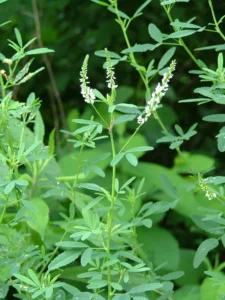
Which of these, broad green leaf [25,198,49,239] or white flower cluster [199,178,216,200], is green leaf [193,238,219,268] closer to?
white flower cluster [199,178,216,200]

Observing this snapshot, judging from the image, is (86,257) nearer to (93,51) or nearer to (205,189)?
(205,189)

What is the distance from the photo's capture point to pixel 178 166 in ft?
9.04

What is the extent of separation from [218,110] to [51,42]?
0.83 metres

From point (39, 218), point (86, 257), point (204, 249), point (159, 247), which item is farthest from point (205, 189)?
point (159, 247)

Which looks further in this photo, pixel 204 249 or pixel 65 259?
pixel 204 249

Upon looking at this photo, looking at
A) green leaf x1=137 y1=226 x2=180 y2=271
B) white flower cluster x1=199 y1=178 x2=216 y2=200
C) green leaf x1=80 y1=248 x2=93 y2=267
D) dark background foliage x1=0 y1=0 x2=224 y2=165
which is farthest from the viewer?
dark background foliage x1=0 y1=0 x2=224 y2=165

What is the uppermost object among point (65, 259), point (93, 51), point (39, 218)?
point (65, 259)

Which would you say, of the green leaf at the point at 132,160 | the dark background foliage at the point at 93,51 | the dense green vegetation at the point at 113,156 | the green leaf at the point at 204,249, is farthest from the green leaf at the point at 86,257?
the dark background foliage at the point at 93,51

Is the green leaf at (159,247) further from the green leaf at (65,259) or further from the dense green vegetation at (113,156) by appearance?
A: the green leaf at (65,259)

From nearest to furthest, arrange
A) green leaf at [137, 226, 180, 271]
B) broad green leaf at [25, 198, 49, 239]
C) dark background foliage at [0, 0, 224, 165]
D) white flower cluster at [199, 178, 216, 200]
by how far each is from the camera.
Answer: white flower cluster at [199, 178, 216, 200]
broad green leaf at [25, 198, 49, 239]
green leaf at [137, 226, 180, 271]
dark background foliage at [0, 0, 224, 165]

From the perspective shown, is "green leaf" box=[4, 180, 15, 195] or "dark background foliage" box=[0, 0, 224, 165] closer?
"green leaf" box=[4, 180, 15, 195]

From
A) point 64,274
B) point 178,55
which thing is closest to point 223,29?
point 178,55

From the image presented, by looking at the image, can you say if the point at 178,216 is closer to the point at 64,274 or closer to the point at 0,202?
the point at 64,274

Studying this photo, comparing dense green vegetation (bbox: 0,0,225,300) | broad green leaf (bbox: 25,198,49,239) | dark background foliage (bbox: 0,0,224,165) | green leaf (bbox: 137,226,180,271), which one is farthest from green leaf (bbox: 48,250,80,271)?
dark background foliage (bbox: 0,0,224,165)
